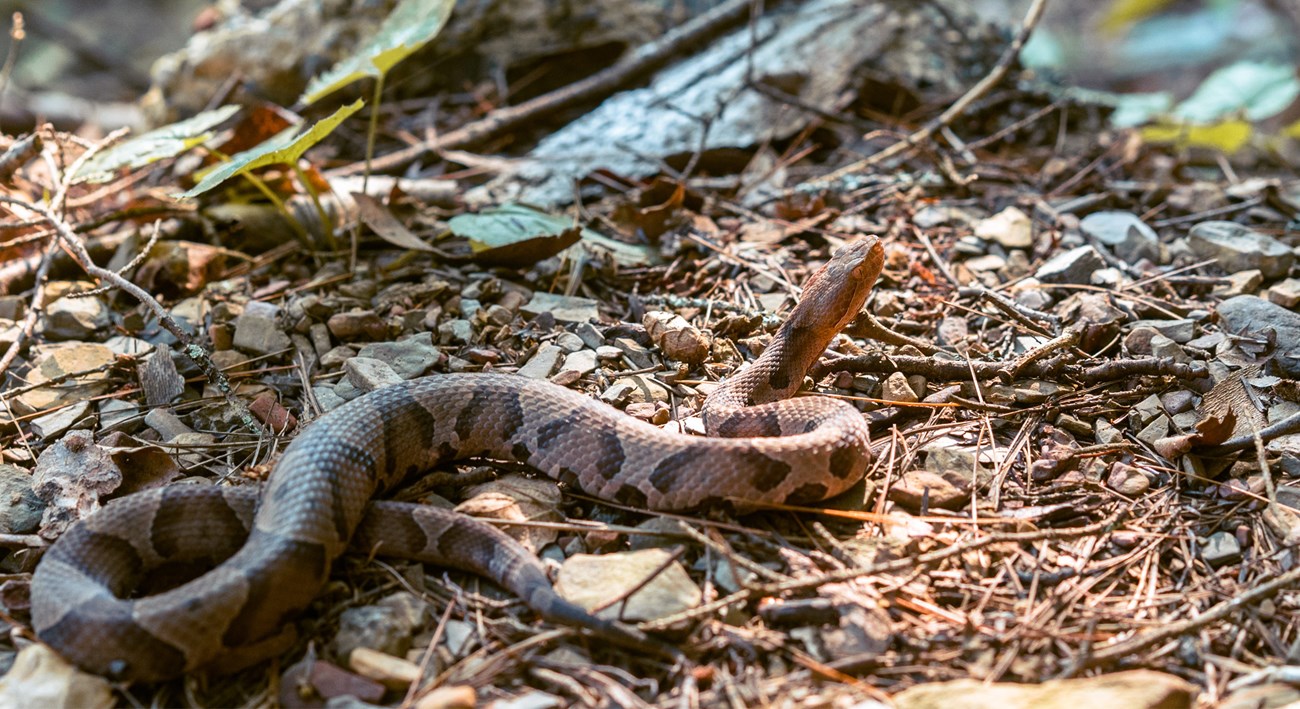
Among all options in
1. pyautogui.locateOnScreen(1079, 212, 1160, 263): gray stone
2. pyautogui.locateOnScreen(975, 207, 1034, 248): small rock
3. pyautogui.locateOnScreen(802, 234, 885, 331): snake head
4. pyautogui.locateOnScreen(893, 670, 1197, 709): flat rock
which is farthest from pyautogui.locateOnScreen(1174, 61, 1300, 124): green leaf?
pyautogui.locateOnScreen(893, 670, 1197, 709): flat rock

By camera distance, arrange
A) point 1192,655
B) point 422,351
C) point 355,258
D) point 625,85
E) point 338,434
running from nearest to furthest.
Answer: point 1192,655
point 338,434
point 422,351
point 355,258
point 625,85

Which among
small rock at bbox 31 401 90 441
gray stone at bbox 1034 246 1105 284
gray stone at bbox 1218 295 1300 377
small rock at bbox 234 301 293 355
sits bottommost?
gray stone at bbox 1218 295 1300 377

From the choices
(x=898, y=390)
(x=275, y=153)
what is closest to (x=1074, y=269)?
(x=898, y=390)

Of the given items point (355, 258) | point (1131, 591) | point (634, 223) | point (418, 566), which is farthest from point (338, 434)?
point (1131, 591)

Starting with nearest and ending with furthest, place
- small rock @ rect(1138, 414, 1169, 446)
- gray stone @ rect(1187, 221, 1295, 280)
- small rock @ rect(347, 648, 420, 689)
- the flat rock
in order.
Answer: the flat rock → small rock @ rect(347, 648, 420, 689) → small rock @ rect(1138, 414, 1169, 446) → gray stone @ rect(1187, 221, 1295, 280)

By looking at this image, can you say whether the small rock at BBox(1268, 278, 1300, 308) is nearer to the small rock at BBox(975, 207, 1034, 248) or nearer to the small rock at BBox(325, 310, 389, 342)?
the small rock at BBox(975, 207, 1034, 248)

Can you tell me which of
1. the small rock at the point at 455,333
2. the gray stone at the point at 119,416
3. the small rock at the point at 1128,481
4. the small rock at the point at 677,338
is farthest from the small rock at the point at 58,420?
the small rock at the point at 1128,481

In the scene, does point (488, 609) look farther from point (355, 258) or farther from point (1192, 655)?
point (355, 258)

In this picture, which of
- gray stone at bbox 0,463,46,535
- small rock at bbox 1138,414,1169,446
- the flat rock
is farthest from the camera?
small rock at bbox 1138,414,1169,446
